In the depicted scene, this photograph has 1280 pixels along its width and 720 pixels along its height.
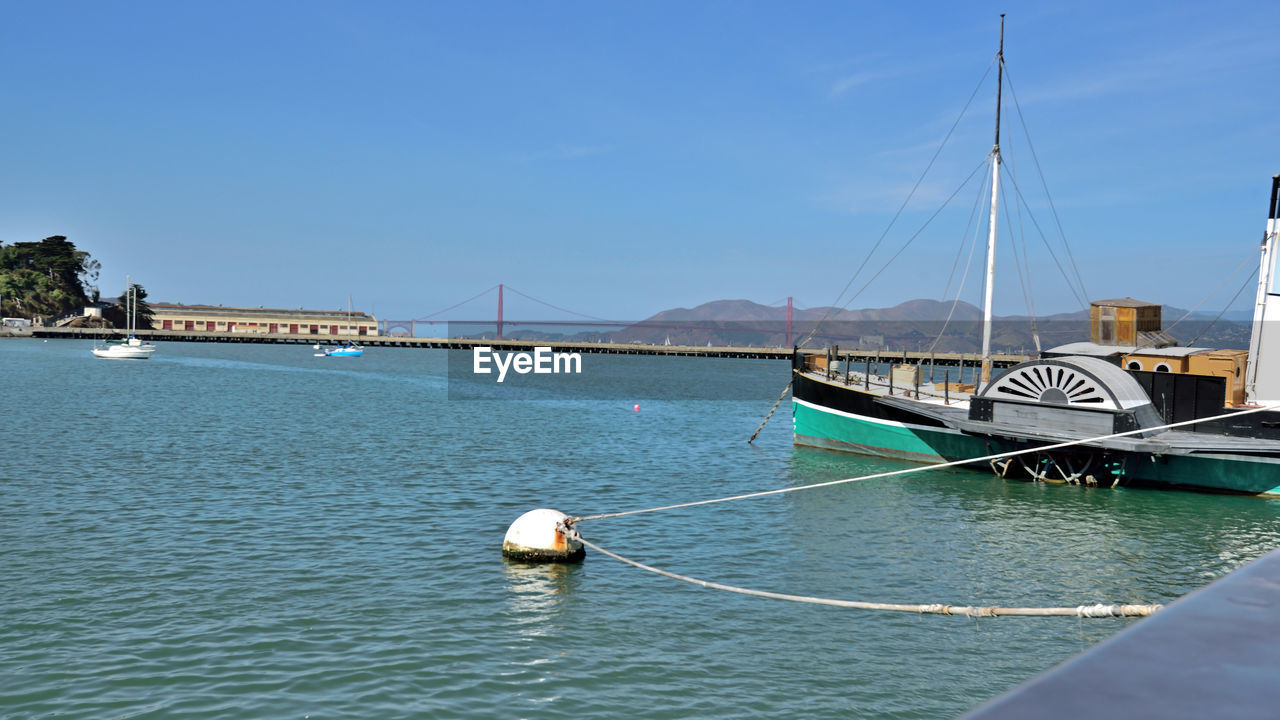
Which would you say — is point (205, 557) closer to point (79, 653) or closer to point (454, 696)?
point (79, 653)

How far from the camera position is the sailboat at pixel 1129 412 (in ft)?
88.9

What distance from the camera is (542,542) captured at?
17812 mm

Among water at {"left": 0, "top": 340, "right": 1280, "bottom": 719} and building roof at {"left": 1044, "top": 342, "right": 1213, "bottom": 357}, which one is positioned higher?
building roof at {"left": 1044, "top": 342, "right": 1213, "bottom": 357}

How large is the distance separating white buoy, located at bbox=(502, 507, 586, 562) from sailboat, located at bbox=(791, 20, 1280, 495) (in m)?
15.5

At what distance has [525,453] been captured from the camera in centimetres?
3728

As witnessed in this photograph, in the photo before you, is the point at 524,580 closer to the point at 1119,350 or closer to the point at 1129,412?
the point at 1129,412

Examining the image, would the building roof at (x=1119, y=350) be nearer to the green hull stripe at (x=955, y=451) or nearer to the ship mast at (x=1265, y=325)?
the ship mast at (x=1265, y=325)

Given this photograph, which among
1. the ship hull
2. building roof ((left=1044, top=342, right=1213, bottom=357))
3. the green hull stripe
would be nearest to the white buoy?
the ship hull

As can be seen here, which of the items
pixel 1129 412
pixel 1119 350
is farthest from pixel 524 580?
pixel 1119 350

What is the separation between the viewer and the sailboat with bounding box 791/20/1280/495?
27094mm

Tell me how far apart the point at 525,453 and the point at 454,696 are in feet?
84.8

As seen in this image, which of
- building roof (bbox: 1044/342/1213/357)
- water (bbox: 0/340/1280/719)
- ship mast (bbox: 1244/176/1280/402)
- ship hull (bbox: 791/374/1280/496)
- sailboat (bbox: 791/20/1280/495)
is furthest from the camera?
building roof (bbox: 1044/342/1213/357)

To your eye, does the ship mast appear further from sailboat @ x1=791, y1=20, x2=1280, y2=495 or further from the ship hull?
the ship hull

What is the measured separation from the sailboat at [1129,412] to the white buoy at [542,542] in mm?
15510
